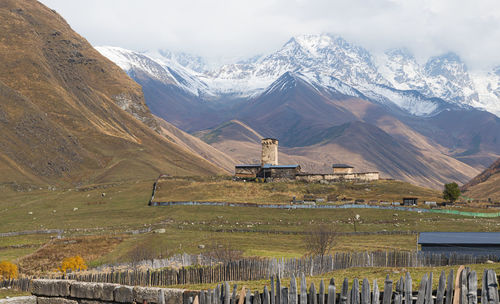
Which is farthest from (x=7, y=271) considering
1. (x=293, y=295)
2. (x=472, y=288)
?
(x=472, y=288)

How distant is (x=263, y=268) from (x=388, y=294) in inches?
567

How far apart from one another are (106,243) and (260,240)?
19405mm

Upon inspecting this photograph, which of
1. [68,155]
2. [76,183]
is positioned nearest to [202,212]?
[76,183]

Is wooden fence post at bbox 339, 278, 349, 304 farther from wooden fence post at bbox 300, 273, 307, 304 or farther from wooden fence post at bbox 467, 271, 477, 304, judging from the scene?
wooden fence post at bbox 467, 271, 477, 304

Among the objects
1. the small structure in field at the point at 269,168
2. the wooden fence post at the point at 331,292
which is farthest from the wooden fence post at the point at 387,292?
the small structure in field at the point at 269,168

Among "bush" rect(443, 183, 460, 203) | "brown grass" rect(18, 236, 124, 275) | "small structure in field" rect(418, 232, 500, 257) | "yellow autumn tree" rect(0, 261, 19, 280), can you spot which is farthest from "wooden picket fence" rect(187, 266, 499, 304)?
"bush" rect(443, 183, 460, 203)

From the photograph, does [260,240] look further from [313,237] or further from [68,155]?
[68,155]

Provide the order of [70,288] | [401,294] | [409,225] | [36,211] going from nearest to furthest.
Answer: [401,294] < [70,288] < [409,225] < [36,211]

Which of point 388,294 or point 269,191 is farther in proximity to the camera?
point 269,191

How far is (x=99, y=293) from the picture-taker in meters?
18.5

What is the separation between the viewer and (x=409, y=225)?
7538 cm

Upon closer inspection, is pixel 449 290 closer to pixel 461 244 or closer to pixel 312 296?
pixel 312 296

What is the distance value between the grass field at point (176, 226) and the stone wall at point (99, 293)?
1245 inches

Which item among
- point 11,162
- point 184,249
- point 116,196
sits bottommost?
point 184,249
